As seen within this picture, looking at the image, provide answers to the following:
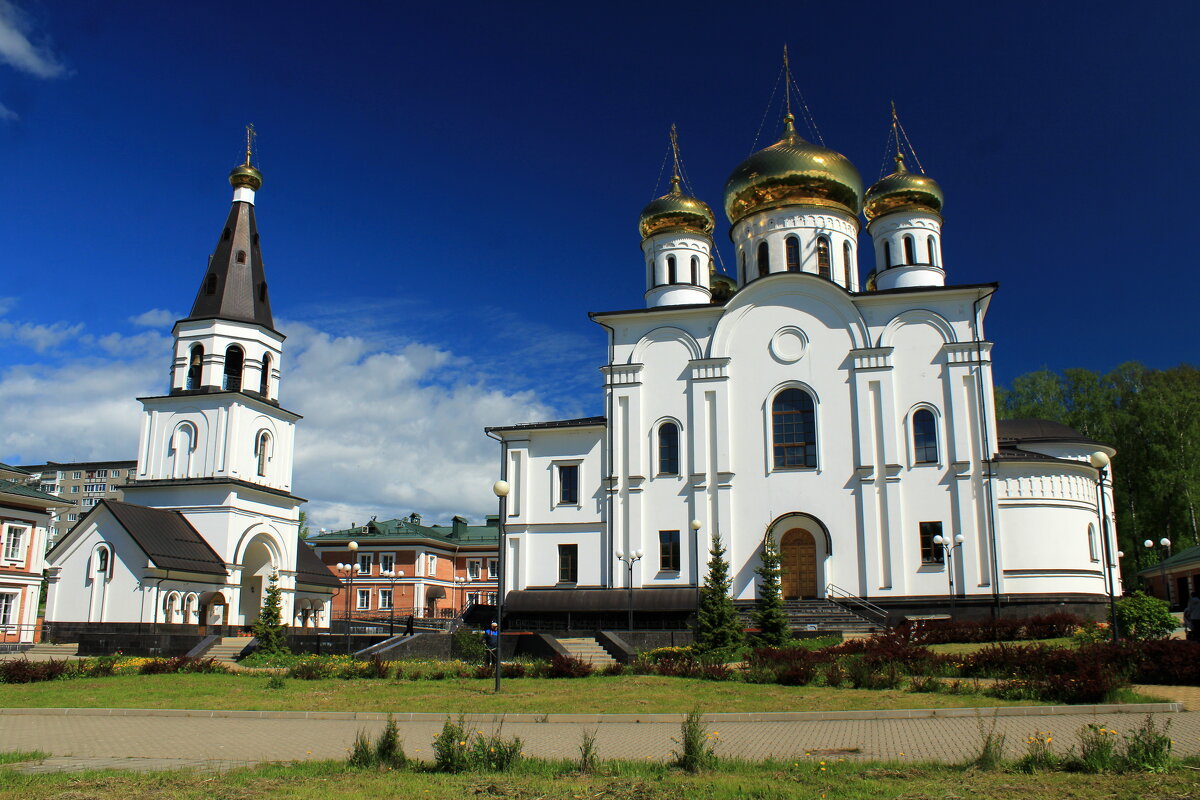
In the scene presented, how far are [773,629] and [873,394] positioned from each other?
10284 mm

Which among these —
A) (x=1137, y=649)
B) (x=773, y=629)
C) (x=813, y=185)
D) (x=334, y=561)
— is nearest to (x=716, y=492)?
(x=773, y=629)

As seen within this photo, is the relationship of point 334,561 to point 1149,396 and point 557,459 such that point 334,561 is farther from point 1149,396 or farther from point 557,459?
point 1149,396

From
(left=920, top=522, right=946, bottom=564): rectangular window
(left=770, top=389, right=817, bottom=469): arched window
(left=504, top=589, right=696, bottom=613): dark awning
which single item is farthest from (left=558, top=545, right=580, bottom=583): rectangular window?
(left=920, top=522, right=946, bottom=564): rectangular window

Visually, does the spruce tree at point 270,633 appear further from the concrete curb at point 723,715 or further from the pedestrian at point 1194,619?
the pedestrian at point 1194,619

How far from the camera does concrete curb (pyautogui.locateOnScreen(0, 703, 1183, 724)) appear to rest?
11039 mm

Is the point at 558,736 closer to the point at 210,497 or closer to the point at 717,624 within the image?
the point at 717,624

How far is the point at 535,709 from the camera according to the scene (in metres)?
12.7

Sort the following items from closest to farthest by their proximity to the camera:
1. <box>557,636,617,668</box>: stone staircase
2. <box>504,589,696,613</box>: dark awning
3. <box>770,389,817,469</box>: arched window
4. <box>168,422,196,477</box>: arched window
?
<box>557,636,617,668</box>: stone staircase → <box>504,589,696,613</box>: dark awning → <box>770,389,817,469</box>: arched window → <box>168,422,196,477</box>: arched window

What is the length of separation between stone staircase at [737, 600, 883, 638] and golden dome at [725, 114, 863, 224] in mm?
13997

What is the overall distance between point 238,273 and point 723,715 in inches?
1067

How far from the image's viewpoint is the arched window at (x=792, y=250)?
32.9 m

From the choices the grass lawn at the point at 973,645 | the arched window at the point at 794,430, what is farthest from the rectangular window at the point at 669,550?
the grass lawn at the point at 973,645

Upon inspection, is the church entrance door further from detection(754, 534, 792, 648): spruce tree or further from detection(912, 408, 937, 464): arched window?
detection(754, 534, 792, 648): spruce tree

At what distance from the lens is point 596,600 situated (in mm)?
28984
